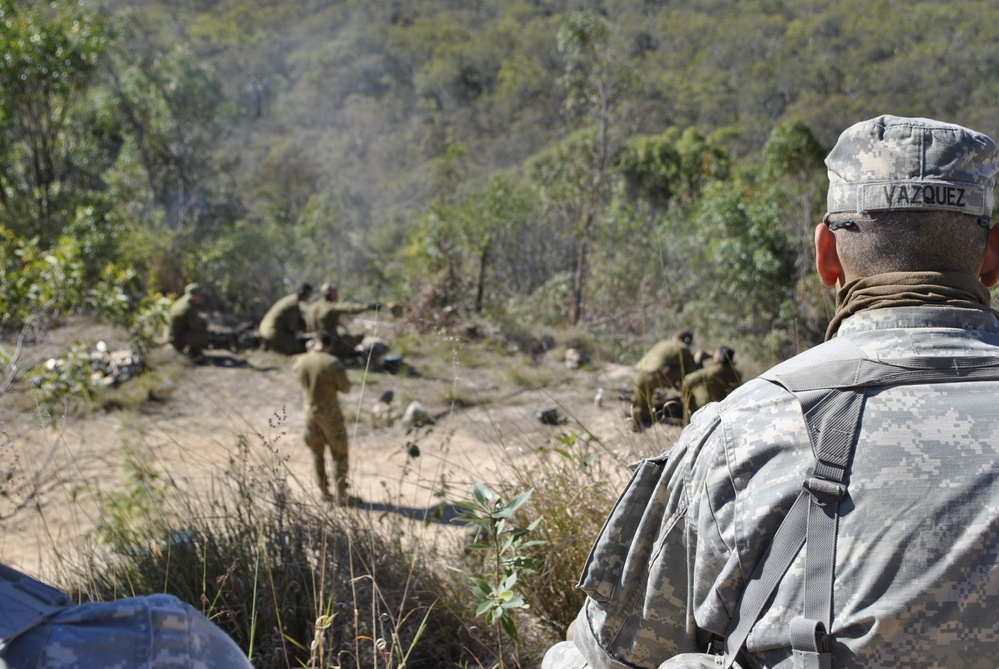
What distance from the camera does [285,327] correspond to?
10422 mm

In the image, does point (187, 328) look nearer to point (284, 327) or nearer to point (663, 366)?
point (284, 327)

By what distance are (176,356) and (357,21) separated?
151ft

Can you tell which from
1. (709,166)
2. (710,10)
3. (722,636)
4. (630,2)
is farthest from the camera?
(630,2)

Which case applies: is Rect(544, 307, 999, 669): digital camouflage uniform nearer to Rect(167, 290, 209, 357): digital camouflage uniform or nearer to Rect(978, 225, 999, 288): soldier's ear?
Rect(978, 225, 999, 288): soldier's ear

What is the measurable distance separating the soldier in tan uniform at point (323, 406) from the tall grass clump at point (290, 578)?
2.80 m

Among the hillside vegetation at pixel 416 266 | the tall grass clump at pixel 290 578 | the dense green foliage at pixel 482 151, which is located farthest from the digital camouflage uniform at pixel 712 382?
the tall grass clump at pixel 290 578

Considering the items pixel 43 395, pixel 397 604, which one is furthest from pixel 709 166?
pixel 397 604

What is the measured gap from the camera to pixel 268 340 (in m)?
10.5

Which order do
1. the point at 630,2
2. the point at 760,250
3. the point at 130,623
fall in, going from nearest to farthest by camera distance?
1. the point at 130,623
2. the point at 760,250
3. the point at 630,2

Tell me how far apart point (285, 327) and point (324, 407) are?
474cm

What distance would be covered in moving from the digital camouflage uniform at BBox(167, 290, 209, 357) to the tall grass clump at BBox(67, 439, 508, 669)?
7743 millimetres

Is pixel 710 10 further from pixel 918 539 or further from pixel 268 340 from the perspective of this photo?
pixel 918 539

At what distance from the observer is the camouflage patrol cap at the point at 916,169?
4.04 ft

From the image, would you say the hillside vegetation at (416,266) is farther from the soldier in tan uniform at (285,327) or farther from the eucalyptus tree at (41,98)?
the soldier in tan uniform at (285,327)
